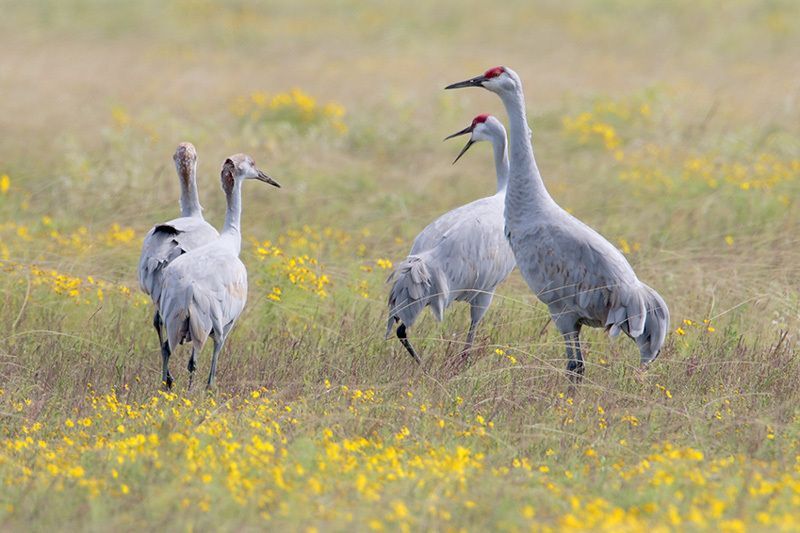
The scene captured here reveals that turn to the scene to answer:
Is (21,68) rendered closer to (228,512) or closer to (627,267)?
(627,267)

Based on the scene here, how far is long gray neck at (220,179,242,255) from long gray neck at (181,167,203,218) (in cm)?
46

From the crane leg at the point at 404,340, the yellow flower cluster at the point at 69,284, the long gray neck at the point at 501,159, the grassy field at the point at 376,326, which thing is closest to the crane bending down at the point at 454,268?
the crane leg at the point at 404,340

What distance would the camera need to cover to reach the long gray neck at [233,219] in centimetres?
683

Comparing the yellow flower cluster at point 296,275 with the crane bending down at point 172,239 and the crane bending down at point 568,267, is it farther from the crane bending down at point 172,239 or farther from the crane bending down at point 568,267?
the crane bending down at point 568,267

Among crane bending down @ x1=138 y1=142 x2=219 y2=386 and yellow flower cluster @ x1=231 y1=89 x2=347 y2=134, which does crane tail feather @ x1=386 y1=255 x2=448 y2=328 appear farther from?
yellow flower cluster @ x1=231 y1=89 x2=347 y2=134

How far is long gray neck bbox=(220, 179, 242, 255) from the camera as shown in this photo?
683 centimetres

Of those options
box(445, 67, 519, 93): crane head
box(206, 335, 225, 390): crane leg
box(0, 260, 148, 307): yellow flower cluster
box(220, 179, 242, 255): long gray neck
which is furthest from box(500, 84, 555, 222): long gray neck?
box(0, 260, 148, 307): yellow flower cluster

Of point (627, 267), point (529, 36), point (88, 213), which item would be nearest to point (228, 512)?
point (627, 267)

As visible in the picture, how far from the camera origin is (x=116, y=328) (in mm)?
6945

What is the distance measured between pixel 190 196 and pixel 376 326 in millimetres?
1482

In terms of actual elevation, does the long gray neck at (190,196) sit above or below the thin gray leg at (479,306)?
above

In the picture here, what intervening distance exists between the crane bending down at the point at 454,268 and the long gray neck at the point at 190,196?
55.4 inches

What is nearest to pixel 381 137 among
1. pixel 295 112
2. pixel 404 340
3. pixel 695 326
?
pixel 295 112

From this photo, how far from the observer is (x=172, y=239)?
6.88 metres
